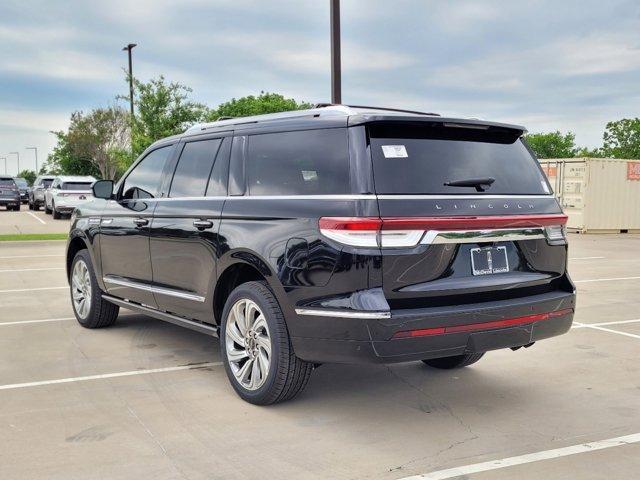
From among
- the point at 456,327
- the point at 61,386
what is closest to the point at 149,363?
the point at 61,386

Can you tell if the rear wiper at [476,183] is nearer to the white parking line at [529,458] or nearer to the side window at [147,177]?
the white parking line at [529,458]

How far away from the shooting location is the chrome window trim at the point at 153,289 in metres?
5.30

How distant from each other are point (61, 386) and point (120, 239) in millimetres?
1645

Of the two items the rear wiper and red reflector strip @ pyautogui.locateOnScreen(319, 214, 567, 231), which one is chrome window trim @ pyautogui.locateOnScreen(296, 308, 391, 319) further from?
the rear wiper

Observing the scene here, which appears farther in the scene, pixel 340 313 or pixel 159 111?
pixel 159 111

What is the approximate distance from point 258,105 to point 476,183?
2434 inches

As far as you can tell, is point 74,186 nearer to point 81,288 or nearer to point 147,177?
point 81,288

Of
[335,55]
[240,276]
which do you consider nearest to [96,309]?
[240,276]

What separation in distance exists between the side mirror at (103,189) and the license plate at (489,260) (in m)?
3.87

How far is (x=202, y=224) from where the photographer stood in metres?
5.10

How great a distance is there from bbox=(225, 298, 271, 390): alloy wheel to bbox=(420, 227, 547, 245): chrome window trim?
47.7 inches

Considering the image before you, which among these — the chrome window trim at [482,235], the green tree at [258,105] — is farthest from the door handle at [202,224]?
the green tree at [258,105]

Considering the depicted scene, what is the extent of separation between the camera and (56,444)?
3988mm

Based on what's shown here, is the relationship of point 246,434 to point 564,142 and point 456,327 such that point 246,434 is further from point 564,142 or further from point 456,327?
point 564,142
